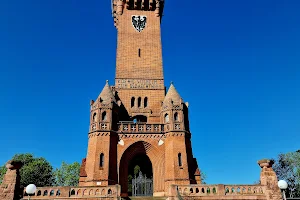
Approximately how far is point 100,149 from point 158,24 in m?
17.7

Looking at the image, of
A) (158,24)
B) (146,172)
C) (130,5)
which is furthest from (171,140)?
(130,5)

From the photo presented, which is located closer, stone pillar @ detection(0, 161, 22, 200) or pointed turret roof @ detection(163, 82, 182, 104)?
stone pillar @ detection(0, 161, 22, 200)

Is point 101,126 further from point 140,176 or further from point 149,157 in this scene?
point 140,176

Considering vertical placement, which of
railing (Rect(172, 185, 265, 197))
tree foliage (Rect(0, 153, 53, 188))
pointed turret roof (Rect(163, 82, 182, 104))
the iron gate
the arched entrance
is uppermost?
pointed turret roof (Rect(163, 82, 182, 104))

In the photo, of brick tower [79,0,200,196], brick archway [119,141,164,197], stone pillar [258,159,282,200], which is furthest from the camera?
brick archway [119,141,164,197]

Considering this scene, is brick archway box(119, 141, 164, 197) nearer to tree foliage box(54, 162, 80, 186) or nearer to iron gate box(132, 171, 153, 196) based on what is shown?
iron gate box(132, 171, 153, 196)

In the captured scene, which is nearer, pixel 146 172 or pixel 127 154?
pixel 127 154

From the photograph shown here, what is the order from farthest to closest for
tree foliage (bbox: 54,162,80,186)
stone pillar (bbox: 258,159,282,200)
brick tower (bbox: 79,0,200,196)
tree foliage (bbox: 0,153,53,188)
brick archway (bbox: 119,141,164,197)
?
1. tree foliage (bbox: 54,162,80,186)
2. tree foliage (bbox: 0,153,53,188)
3. brick archway (bbox: 119,141,164,197)
4. brick tower (bbox: 79,0,200,196)
5. stone pillar (bbox: 258,159,282,200)

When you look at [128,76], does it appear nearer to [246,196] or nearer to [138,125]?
[138,125]

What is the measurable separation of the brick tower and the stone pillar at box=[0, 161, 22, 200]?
7.94 m

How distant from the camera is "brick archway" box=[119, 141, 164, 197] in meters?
24.6

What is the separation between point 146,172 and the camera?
2714cm

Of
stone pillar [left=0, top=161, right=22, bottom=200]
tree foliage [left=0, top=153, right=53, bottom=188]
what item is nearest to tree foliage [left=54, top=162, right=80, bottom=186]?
tree foliage [left=0, top=153, right=53, bottom=188]

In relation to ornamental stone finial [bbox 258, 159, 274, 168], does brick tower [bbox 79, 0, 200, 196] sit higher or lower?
higher
